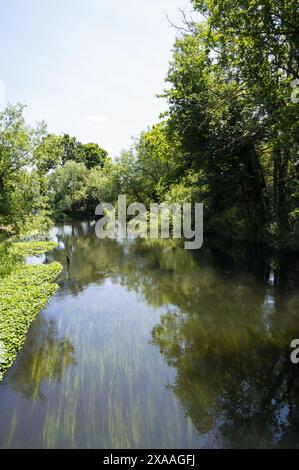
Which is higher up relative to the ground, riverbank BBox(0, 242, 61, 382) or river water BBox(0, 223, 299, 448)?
riverbank BBox(0, 242, 61, 382)

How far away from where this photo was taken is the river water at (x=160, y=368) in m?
5.93

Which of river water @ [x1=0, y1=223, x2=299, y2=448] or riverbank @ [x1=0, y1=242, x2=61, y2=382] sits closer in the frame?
river water @ [x1=0, y1=223, x2=299, y2=448]

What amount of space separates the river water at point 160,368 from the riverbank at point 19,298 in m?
0.34

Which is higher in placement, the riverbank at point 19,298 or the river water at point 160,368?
the riverbank at point 19,298

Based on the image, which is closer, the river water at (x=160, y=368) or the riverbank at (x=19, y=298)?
the river water at (x=160, y=368)

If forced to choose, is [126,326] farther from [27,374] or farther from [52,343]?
[27,374]

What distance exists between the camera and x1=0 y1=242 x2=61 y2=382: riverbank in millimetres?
9047

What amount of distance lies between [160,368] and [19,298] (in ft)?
20.6

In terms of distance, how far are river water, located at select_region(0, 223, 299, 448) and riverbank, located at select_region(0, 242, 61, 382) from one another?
34 centimetres

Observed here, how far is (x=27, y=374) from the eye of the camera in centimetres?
802

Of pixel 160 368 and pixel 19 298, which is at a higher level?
pixel 19 298

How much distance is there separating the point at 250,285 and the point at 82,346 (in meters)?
8.05

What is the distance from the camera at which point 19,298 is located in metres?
11.9
